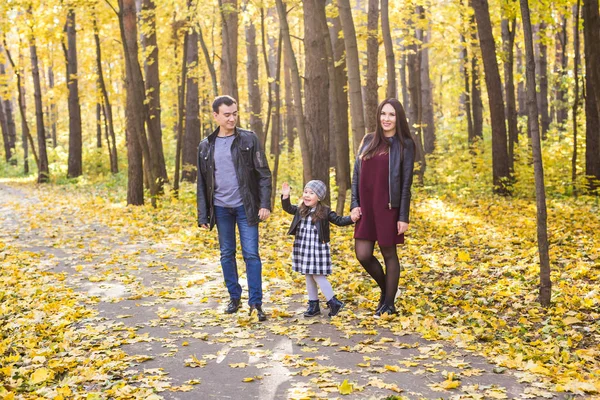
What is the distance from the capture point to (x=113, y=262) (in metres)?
9.98

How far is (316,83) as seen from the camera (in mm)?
11797

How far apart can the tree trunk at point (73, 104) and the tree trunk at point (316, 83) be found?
15650 mm

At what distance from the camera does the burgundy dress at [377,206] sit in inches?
242

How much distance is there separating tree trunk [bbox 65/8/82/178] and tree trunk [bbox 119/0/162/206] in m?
9.64

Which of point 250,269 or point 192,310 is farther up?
point 250,269

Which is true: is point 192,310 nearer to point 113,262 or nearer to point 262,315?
point 262,315

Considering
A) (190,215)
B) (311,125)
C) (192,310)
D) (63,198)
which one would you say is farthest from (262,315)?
(63,198)

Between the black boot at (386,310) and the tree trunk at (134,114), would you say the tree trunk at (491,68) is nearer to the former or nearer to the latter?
the tree trunk at (134,114)

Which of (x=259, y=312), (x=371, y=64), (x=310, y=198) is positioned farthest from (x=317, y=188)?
(x=371, y=64)

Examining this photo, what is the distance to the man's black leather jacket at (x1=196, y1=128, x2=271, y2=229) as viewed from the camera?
20.9 ft

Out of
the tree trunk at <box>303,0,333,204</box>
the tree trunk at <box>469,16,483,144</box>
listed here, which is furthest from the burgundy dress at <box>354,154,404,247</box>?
the tree trunk at <box>469,16,483,144</box>

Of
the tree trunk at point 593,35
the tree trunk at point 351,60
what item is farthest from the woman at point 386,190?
the tree trunk at point 351,60

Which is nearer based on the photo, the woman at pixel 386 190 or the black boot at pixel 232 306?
the woman at pixel 386 190

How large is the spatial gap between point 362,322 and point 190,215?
888 cm
